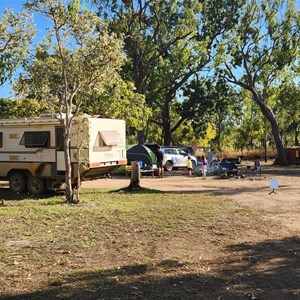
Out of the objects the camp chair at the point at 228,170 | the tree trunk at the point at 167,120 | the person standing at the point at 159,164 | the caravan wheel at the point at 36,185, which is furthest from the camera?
the tree trunk at the point at 167,120

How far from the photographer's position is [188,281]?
5.19 metres

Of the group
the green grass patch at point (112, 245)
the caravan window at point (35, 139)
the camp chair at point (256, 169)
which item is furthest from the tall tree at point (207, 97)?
the green grass patch at point (112, 245)

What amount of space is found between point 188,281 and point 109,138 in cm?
905

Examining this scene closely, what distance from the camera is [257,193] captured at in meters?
14.3

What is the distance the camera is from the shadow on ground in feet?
15.4

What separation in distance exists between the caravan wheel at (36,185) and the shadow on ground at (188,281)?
28.6 feet

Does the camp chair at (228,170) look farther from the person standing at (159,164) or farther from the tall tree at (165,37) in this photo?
the tall tree at (165,37)

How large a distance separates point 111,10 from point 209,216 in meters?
25.2

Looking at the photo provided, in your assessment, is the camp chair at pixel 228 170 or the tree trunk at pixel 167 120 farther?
the tree trunk at pixel 167 120

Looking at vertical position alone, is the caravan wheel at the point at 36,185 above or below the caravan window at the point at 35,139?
below

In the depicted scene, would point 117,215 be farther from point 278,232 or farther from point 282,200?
point 282,200

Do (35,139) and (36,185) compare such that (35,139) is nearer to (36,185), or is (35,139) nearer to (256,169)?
(36,185)

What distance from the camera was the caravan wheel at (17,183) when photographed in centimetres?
1420

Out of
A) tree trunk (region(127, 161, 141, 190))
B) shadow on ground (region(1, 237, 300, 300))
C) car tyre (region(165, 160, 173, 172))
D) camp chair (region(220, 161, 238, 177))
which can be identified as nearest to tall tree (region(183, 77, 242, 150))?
car tyre (region(165, 160, 173, 172))
